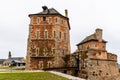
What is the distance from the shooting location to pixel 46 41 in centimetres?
6122

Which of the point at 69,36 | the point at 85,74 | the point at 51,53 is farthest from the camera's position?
the point at 69,36

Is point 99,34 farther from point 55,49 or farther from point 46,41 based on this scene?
point 46,41

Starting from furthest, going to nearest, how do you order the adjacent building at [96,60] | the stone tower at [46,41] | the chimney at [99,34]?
the chimney at [99,34]
the stone tower at [46,41]
the adjacent building at [96,60]

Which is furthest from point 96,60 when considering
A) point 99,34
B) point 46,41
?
point 46,41

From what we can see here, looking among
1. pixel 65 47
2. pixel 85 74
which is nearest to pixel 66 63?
pixel 65 47

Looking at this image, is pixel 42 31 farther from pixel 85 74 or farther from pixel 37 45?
Answer: pixel 85 74

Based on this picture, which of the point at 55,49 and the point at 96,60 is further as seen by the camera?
the point at 55,49

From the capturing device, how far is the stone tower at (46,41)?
60.4 m

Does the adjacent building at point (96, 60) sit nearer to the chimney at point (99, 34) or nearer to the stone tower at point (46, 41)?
the chimney at point (99, 34)

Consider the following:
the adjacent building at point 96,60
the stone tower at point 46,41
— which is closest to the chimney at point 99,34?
the adjacent building at point 96,60

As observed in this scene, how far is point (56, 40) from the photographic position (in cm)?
6122

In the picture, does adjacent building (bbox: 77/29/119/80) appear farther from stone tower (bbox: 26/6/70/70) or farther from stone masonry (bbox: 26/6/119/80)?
stone tower (bbox: 26/6/70/70)

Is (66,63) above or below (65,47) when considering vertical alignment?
below

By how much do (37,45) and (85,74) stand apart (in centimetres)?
1356
